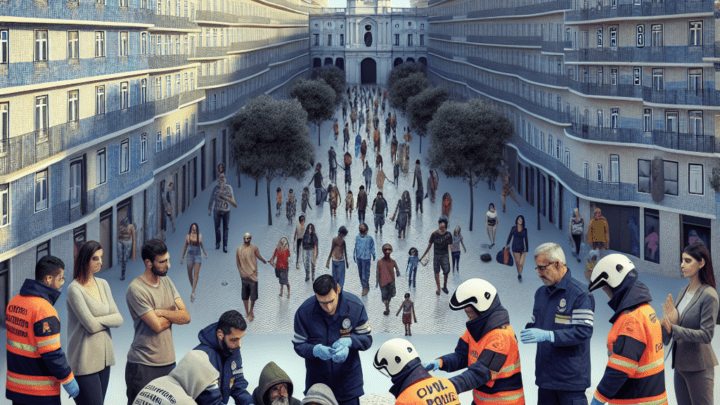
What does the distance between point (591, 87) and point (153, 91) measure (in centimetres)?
1869

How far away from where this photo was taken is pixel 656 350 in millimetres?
9102

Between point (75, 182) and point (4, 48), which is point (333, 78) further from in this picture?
point (4, 48)

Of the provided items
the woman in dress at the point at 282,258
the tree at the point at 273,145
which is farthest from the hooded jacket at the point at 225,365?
the tree at the point at 273,145

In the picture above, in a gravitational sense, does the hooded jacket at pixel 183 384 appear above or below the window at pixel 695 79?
below

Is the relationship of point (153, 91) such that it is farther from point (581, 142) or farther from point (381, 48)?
point (381, 48)

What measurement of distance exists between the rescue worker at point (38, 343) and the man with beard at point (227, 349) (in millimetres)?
1902

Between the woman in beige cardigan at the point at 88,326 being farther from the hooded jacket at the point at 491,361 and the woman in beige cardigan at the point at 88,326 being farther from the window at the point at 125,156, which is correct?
the window at the point at 125,156

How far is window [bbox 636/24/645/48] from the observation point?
120 ft

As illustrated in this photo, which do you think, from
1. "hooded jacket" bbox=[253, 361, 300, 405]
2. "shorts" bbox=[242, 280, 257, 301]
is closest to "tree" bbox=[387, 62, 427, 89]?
"shorts" bbox=[242, 280, 257, 301]

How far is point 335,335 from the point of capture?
10172mm

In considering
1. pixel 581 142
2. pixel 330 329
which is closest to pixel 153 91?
pixel 581 142

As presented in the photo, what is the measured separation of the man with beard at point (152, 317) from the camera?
10578 mm

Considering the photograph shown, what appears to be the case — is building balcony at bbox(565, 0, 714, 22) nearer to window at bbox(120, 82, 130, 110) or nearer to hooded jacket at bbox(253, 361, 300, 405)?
window at bbox(120, 82, 130, 110)

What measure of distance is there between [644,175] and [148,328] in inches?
1122
